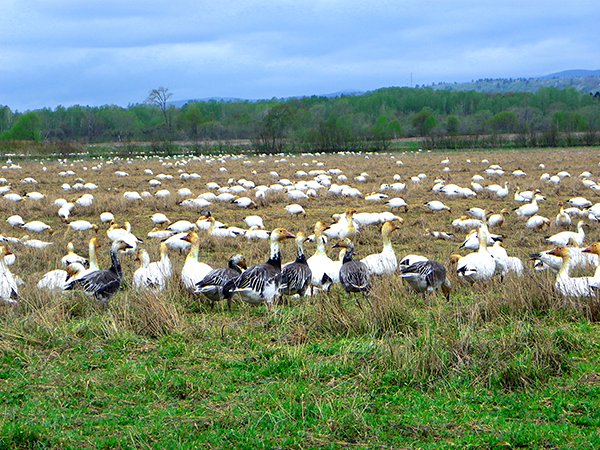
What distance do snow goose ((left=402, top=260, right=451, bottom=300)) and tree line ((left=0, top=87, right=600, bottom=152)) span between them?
49.7 meters

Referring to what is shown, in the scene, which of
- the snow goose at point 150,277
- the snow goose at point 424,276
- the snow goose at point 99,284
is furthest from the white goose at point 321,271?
the snow goose at point 99,284

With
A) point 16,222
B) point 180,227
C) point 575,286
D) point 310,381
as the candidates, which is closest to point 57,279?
point 310,381

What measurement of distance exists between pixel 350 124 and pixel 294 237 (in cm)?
8852

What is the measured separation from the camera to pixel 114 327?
18.7 feet

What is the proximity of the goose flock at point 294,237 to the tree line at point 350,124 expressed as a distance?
1335 inches

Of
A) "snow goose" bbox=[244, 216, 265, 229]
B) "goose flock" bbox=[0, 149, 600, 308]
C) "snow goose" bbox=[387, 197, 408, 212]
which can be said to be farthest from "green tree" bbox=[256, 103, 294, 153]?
"snow goose" bbox=[244, 216, 265, 229]

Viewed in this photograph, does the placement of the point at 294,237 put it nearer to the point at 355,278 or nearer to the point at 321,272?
the point at 321,272

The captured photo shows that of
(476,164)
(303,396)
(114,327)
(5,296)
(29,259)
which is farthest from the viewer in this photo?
(476,164)

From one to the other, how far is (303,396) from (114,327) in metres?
2.25

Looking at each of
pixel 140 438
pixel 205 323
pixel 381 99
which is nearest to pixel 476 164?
pixel 205 323

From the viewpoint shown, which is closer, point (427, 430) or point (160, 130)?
point (427, 430)

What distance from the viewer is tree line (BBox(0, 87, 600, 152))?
59.0 meters

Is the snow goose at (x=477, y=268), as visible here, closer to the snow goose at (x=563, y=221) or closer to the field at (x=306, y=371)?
the field at (x=306, y=371)

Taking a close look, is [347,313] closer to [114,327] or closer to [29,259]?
[114,327]
